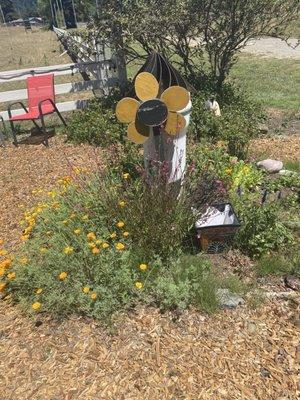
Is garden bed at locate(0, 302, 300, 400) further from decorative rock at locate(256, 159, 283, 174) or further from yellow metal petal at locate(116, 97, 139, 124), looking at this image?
decorative rock at locate(256, 159, 283, 174)

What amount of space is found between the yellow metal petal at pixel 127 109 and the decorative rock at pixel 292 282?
1988 millimetres

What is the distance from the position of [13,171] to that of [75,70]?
333 cm

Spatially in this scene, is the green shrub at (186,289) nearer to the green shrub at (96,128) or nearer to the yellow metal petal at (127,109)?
the yellow metal petal at (127,109)

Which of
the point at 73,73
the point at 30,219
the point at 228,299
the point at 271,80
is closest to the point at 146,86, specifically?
the point at 30,219

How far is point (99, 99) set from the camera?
303 inches

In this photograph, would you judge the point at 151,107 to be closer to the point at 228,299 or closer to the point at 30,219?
the point at 30,219

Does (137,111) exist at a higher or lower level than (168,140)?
higher

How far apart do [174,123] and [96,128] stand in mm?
3108

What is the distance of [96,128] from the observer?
639cm

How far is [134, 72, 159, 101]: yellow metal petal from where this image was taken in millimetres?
3395

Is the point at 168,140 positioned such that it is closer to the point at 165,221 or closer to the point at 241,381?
the point at 165,221

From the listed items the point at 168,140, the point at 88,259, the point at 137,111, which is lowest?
the point at 88,259

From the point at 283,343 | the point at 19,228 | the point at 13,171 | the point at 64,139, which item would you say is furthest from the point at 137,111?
the point at 64,139

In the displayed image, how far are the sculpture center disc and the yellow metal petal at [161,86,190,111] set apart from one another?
6 centimetres
